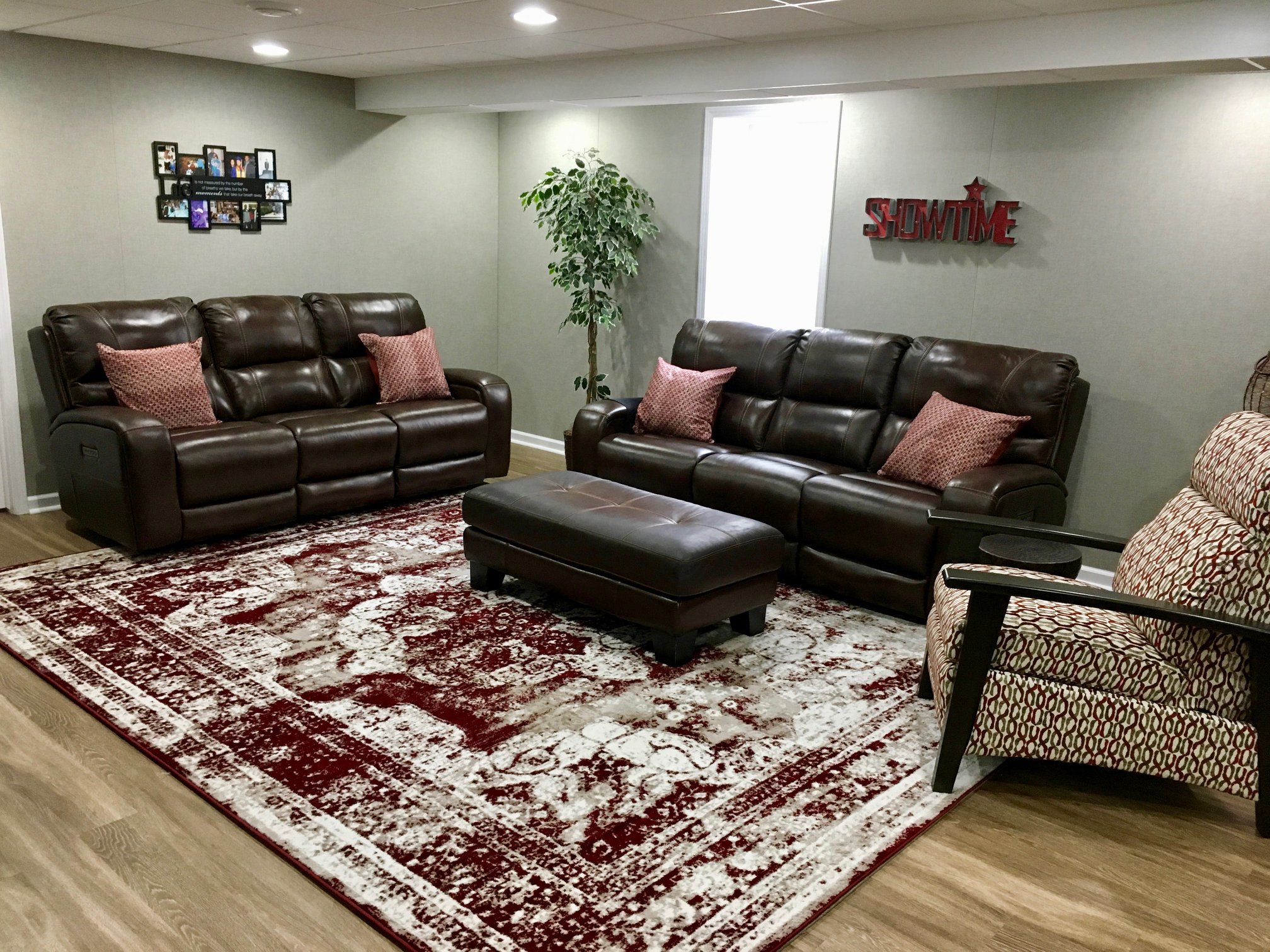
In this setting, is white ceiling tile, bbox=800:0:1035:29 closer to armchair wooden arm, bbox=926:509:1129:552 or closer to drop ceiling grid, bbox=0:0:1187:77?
drop ceiling grid, bbox=0:0:1187:77

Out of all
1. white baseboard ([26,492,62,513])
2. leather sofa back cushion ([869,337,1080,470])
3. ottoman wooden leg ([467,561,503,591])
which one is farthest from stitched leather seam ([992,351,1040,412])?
white baseboard ([26,492,62,513])

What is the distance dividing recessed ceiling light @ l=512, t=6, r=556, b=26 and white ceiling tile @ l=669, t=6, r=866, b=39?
49 cm

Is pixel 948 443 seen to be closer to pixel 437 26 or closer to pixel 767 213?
pixel 767 213

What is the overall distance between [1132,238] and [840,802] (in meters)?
3.13

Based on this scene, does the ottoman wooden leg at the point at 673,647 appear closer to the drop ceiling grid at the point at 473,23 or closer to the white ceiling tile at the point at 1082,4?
the drop ceiling grid at the point at 473,23

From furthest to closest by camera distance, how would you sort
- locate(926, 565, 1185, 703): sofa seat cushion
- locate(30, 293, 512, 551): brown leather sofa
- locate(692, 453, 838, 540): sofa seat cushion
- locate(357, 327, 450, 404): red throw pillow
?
locate(357, 327, 450, 404): red throw pillow → locate(30, 293, 512, 551): brown leather sofa → locate(692, 453, 838, 540): sofa seat cushion → locate(926, 565, 1185, 703): sofa seat cushion

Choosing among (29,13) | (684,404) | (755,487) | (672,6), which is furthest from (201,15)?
(755,487)

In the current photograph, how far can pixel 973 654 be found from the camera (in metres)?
2.97

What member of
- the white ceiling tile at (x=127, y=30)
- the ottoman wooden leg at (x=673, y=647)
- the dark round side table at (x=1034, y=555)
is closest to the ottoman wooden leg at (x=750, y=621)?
the ottoman wooden leg at (x=673, y=647)

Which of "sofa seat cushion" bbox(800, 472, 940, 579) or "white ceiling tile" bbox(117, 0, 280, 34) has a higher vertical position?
"white ceiling tile" bbox(117, 0, 280, 34)

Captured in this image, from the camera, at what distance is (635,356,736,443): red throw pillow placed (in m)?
5.43

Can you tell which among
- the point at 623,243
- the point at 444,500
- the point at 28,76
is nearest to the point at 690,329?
the point at 623,243

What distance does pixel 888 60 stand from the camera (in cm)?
432

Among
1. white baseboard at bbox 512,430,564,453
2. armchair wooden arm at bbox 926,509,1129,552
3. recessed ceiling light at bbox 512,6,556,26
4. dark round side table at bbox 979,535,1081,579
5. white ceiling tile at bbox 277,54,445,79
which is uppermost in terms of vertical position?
recessed ceiling light at bbox 512,6,556,26
